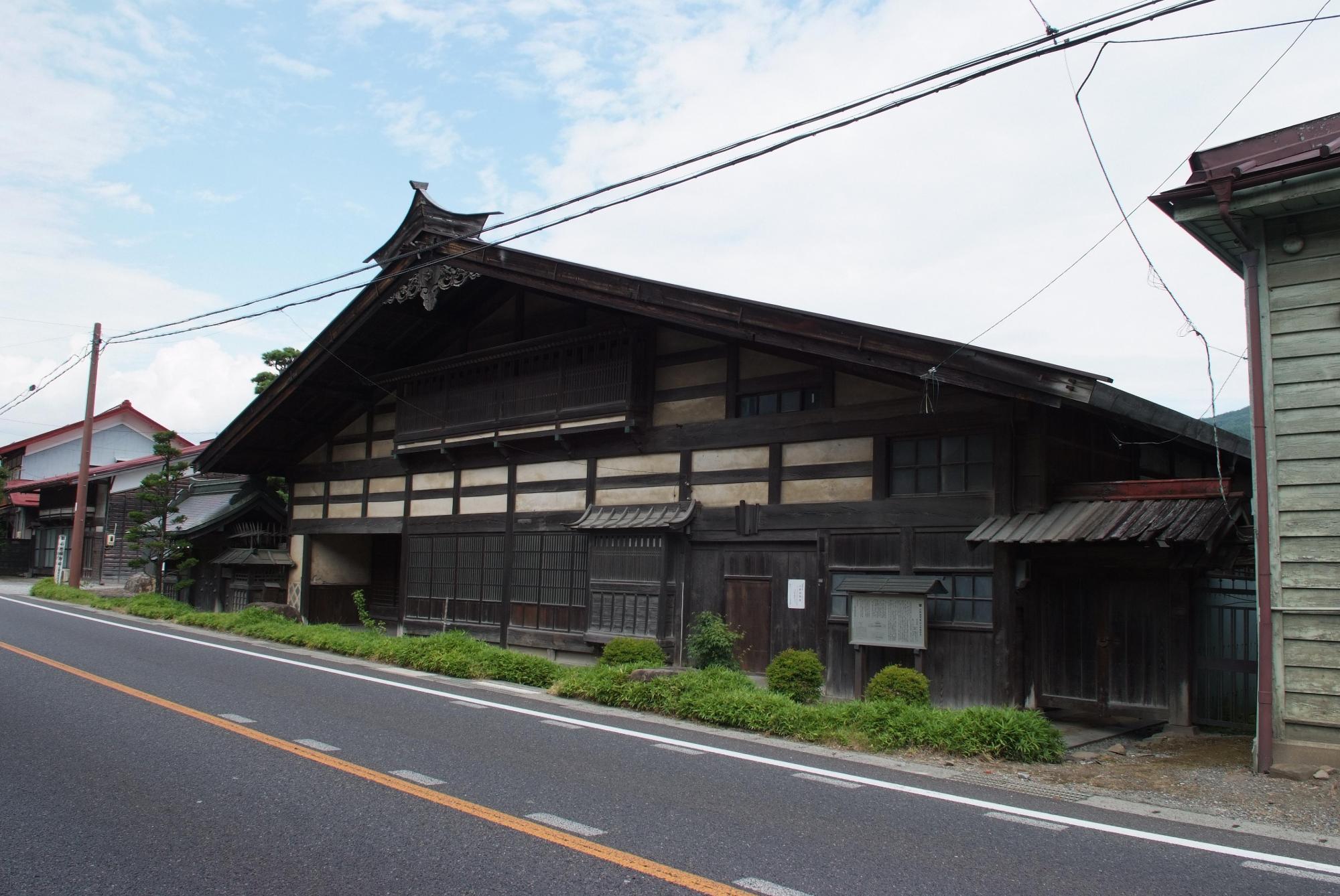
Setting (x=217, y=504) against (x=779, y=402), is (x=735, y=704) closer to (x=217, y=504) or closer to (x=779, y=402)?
(x=779, y=402)

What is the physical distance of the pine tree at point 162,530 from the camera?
2514 cm

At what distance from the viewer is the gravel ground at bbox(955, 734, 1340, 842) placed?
291 inches

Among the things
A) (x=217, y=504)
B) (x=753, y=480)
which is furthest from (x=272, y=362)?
(x=753, y=480)

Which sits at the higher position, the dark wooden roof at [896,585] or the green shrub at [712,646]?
the dark wooden roof at [896,585]

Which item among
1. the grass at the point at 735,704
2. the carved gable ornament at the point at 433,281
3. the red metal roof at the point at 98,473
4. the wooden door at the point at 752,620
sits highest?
the carved gable ornament at the point at 433,281

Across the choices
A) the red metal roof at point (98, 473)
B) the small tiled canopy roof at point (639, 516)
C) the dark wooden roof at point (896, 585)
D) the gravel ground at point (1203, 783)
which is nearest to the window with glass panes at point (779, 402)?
the small tiled canopy roof at point (639, 516)

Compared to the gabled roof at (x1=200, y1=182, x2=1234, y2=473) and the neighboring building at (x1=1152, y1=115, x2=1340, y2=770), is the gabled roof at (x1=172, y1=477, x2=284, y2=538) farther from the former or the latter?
the neighboring building at (x1=1152, y1=115, x2=1340, y2=770)

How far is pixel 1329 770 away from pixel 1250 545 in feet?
10.5

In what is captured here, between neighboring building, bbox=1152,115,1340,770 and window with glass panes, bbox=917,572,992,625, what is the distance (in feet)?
12.2

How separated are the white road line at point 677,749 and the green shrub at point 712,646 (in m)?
4.24

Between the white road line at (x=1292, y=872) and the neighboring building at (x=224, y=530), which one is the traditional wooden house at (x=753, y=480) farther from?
the white road line at (x=1292, y=872)

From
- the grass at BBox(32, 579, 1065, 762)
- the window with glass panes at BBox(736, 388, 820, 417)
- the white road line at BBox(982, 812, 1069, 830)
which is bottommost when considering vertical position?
the white road line at BBox(982, 812, 1069, 830)

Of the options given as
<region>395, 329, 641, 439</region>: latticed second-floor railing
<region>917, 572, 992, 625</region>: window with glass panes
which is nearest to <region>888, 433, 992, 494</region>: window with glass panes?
<region>917, 572, 992, 625</region>: window with glass panes

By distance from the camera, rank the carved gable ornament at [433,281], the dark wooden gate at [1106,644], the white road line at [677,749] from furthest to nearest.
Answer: the carved gable ornament at [433,281], the dark wooden gate at [1106,644], the white road line at [677,749]
